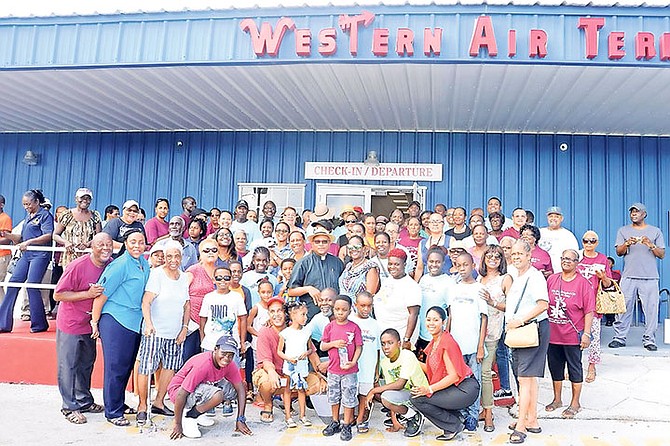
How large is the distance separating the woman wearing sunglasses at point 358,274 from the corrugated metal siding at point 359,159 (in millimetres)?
4839

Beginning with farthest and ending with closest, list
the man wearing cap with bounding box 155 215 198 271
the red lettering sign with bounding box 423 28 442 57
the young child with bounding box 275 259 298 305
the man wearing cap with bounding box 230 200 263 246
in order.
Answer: the man wearing cap with bounding box 230 200 263 246
the man wearing cap with bounding box 155 215 198 271
the red lettering sign with bounding box 423 28 442 57
the young child with bounding box 275 259 298 305

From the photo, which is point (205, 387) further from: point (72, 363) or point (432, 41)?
point (432, 41)

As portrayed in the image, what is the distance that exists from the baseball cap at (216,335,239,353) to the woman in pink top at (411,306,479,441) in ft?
5.20

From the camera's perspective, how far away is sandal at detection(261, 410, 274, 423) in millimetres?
5199

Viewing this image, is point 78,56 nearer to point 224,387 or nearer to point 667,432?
point 224,387

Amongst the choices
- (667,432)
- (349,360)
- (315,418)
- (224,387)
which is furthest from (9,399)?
(667,432)

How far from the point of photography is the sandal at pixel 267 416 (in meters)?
5.20

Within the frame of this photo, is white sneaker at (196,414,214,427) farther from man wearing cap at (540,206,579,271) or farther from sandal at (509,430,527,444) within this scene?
man wearing cap at (540,206,579,271)

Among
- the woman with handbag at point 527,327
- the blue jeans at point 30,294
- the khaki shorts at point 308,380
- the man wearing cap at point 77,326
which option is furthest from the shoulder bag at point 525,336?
the blue jeans at point 30,294

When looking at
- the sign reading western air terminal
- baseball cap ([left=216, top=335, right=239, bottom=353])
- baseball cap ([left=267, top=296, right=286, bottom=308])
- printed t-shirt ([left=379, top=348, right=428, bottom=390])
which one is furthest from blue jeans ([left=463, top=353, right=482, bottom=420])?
the sign reading western air terminal

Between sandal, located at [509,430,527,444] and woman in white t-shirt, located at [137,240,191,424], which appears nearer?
sandal, located at [509,430,527,444]

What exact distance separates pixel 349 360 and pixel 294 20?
3881 mm

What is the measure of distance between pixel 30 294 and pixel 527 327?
5.39m

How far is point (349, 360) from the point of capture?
4.90m
